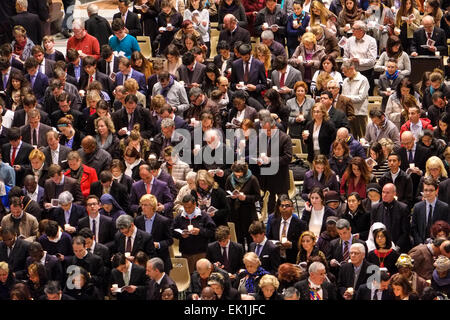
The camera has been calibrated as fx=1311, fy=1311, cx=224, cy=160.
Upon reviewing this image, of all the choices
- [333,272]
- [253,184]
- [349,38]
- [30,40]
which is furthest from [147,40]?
[333,272]

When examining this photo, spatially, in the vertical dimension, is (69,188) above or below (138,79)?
below

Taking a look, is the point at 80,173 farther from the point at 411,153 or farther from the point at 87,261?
the point at 411,153

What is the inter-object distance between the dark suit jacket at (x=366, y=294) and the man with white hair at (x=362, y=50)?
4945 millimetres

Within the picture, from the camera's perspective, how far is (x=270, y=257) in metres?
13.6

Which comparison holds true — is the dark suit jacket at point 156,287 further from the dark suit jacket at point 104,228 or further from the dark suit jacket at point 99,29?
the dark suit jacket at point 99,29

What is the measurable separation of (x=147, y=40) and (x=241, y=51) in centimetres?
228

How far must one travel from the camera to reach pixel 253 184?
571 inches

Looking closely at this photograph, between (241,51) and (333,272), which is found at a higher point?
(241,51)

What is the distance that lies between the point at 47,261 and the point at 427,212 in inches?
160

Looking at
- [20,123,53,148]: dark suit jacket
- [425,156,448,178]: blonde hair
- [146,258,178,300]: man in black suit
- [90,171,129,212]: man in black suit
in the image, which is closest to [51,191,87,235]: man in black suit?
[90,171,129,212]: man in black suit

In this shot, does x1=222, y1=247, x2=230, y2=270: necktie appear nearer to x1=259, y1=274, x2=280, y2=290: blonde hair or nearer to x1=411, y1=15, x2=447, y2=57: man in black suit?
x1=259, y1=274, x2=280, y2=290: blonde hair

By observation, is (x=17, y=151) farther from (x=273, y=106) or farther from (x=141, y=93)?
(x=273, y=106)

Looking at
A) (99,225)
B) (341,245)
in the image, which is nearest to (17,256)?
(99,225)

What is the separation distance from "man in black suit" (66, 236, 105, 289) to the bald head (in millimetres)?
3094
